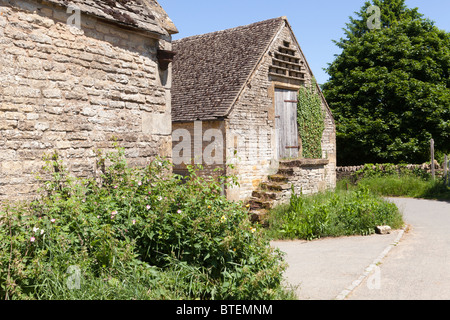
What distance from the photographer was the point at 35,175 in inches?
228

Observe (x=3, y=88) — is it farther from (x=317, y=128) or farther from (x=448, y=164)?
(x=448, y=164)

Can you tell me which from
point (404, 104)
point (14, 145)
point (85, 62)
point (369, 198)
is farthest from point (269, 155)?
point (404, 104)

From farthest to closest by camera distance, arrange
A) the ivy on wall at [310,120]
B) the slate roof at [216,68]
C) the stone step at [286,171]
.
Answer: the ivy on wall at [310,120] → the stone step at [286,171] → the slate roof at [216,68]

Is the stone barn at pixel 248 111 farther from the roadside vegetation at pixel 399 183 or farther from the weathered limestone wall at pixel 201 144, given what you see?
the roadside vegetation at pixel 399 183

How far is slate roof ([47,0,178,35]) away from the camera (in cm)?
652

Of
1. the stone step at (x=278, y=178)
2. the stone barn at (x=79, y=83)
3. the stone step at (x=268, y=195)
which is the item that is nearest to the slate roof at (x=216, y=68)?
the stone step at (x=268, y=195)

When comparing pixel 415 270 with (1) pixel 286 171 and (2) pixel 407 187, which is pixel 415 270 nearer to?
(1) pixel 286 171

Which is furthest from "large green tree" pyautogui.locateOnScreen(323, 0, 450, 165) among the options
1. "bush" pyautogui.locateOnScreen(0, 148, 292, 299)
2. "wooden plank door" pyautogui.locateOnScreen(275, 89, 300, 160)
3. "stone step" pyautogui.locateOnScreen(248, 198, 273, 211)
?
"bush" pyautogui.locateOnScreen(0, 148, 292, 299)

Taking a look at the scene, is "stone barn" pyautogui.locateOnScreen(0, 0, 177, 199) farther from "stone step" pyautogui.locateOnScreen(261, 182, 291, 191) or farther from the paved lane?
"stone step" pyautogui.locateOnScreen(261, 182, 291, 191)

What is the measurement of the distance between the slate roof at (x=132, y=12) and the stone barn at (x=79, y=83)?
2 cm

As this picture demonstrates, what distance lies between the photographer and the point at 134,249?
5281mm

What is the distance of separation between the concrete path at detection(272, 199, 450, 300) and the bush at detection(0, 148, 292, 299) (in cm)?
100

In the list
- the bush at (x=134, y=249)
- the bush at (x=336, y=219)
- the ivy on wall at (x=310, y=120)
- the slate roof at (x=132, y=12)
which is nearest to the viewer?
the bush at (x=134, y=249)

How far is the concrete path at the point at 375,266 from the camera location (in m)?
5.50
